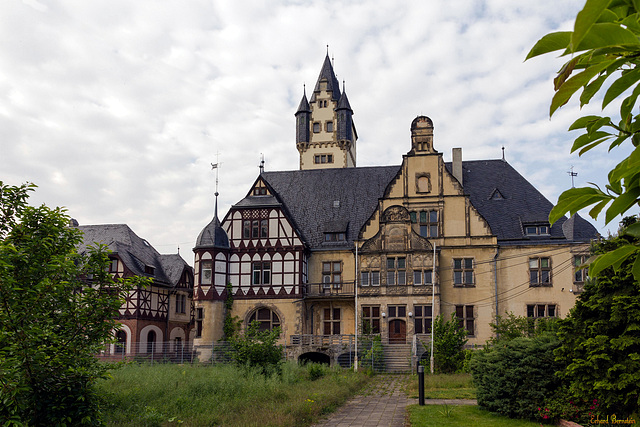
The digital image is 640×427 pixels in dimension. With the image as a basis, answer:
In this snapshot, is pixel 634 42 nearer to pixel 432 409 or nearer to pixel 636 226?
pixel 636 226

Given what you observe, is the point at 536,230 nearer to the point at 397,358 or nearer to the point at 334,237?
the point at 397,358

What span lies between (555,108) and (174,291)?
4668 centimetres

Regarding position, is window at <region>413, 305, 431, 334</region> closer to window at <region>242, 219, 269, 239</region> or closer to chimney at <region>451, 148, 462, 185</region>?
chimney at <region>451, 148, 462, 185</region>

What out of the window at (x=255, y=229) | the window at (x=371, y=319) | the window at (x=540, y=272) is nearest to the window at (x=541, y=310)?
the window at (x=540, y=272)

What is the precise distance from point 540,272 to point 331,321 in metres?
14.1

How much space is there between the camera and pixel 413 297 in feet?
125

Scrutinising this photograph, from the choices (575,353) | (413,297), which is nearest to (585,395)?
(575,353)

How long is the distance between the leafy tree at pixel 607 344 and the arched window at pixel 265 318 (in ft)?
93.4

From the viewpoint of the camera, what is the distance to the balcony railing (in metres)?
40.6

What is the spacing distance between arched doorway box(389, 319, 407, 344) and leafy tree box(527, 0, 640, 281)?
119 feet

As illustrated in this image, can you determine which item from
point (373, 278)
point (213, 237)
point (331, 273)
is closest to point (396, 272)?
point (373, 278)

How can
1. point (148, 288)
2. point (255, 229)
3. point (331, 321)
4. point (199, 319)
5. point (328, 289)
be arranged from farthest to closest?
point (148, 288)
point (255, 229)
point (328, 289)
point (331, 321)
point (199, 319)

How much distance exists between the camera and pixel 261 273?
41.3 metres

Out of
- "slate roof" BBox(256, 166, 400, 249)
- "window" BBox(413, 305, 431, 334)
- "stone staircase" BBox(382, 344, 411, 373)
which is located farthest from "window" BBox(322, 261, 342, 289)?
"stone staircase" BBox(382, 344, 411, 373)
